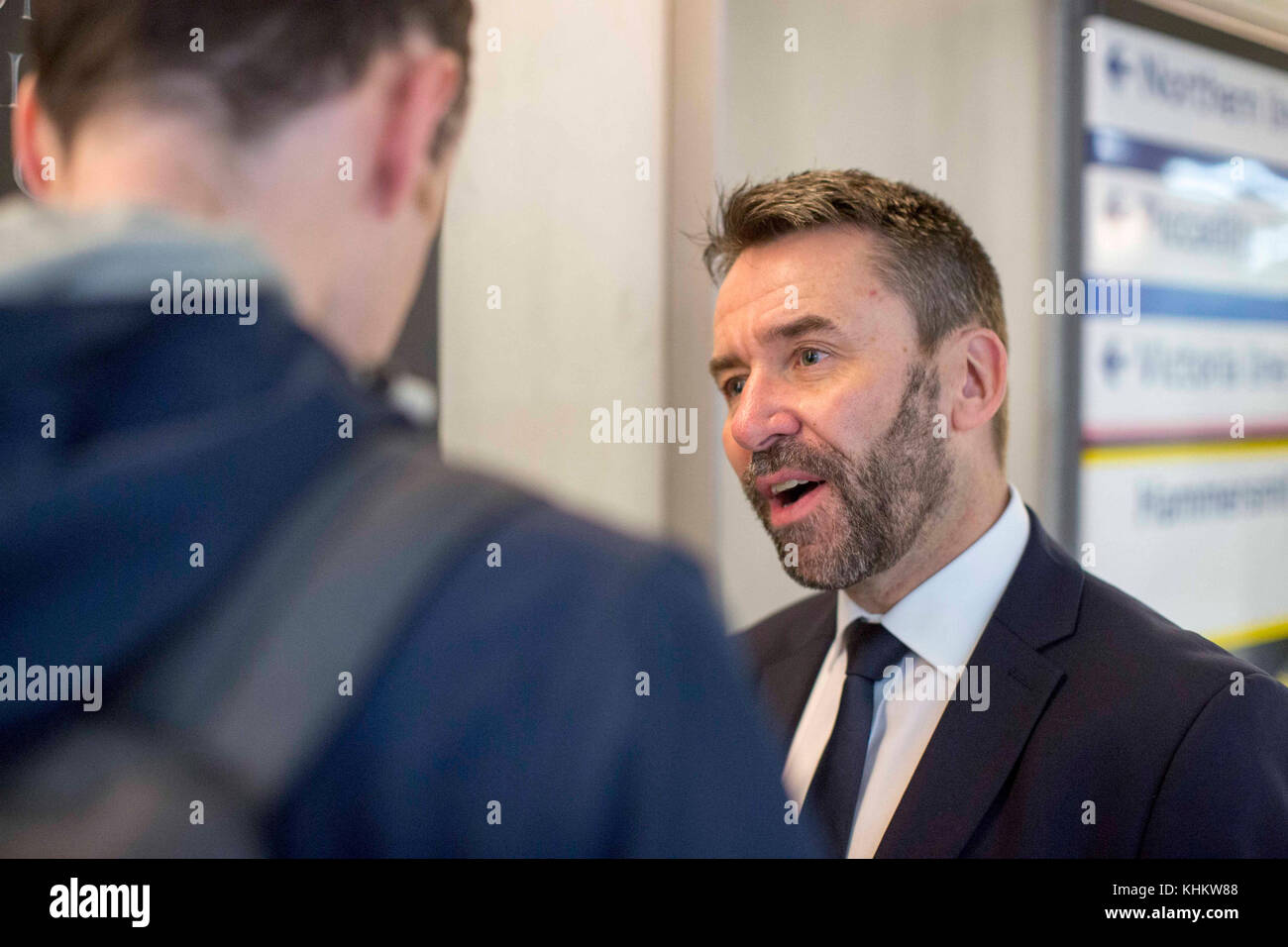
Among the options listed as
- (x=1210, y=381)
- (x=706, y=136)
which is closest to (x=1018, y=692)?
(x=1210, y=381)

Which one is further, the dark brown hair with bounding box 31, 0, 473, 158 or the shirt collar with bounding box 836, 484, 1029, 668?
the shirt collar with bounding box 836, 484, 1029, 668

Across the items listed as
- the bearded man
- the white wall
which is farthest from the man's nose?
the white wall

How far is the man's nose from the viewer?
113cm

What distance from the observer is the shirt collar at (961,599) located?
3.56 feet

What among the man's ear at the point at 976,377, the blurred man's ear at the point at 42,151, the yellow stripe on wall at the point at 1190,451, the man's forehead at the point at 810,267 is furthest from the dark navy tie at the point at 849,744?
the blurred man's ear at the point at 42,151

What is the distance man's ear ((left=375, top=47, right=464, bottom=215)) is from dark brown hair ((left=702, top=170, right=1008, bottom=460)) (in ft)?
1.71

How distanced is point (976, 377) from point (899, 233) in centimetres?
20

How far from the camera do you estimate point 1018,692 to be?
3.36 ft

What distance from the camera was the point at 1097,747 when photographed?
0.96 metres

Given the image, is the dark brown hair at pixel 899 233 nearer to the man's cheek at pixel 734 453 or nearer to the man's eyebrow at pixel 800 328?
the man's eyebrow at pixel 800 328

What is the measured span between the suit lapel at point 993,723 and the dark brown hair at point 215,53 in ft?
2.78

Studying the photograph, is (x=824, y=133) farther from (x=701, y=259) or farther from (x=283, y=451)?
(x=283, y=451)

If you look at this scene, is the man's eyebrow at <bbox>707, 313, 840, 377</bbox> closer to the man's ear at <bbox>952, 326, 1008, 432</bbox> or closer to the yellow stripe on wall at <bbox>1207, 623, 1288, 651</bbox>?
the man's ear at <bbox>952, 326, 1008, 432</bbox>

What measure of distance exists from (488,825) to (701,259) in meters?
0.93
